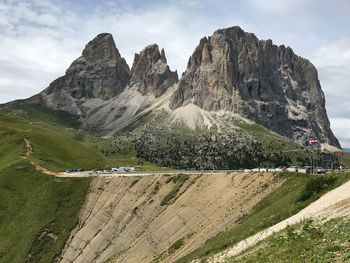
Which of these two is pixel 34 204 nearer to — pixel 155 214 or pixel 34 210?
pixel 34 210

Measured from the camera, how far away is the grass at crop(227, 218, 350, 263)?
21780 mm

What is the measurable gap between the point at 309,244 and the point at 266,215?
21.7 m

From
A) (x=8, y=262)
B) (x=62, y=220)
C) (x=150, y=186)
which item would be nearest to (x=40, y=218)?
(x=62, y=220)

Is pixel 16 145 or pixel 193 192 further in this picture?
pixel 16 145

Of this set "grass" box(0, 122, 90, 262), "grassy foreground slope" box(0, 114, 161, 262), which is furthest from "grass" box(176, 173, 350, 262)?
"grassy foreground slope" box(0, 114, 161, 262)

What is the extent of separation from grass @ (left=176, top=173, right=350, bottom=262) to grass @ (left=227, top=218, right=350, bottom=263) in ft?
33.8

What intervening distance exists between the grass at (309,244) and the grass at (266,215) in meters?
10.3

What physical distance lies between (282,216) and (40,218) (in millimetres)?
76941

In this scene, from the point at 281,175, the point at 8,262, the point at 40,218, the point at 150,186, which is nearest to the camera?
the point at 281,175

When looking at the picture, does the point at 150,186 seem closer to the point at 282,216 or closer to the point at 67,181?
the point at 67,181

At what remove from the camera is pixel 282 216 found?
42.9m

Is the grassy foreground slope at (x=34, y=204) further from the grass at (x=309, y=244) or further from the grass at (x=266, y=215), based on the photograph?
the grass at (x=309, y=244)

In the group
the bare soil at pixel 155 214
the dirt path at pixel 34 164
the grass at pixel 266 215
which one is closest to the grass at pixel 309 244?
the grass at pixel 266 215

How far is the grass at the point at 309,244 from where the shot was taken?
21780 mm
